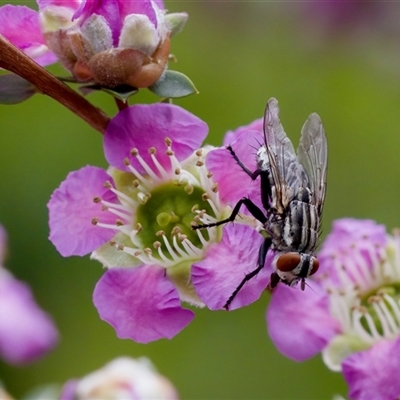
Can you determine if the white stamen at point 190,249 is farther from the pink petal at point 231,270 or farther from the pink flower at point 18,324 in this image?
the pink flower at point 18,324

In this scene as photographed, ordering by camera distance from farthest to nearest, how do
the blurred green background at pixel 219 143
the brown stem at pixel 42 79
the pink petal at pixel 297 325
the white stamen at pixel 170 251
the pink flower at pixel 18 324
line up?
1. the blurred green background at pixel 219 143
2. the pink flower at pixel 18 324
3. the pink petal at pixel 297 325
4. the white stamen at pixel 170 251
5. the brown stem at pixel 42 79

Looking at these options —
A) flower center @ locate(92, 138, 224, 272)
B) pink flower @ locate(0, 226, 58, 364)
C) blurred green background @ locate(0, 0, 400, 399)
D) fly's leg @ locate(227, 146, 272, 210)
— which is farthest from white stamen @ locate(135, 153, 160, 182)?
blurred green background @ locate(0, 0, 400, 399)

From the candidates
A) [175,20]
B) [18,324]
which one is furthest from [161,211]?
[18,324]

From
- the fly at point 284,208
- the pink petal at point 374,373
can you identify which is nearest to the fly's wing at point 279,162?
the fly at point 284,208

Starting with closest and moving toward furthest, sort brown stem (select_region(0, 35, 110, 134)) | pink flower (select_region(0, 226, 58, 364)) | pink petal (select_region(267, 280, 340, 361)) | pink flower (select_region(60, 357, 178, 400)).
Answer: brown stem (select_region(0, 35, 110, 134)), pink petal (select_region(267, 280, 340, 361)), pink flower (select_region(60, 357, 178, 400)), pink flower (select_region(0, 226, 58, 364))

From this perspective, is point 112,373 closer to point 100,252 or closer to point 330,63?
point 100,252

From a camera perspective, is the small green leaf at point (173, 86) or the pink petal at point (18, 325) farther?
the pink petal at point (18, 325)

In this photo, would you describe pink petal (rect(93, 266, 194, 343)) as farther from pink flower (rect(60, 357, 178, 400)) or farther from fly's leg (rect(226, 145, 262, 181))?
pink flower (rect(60, 357, 178, 400))
